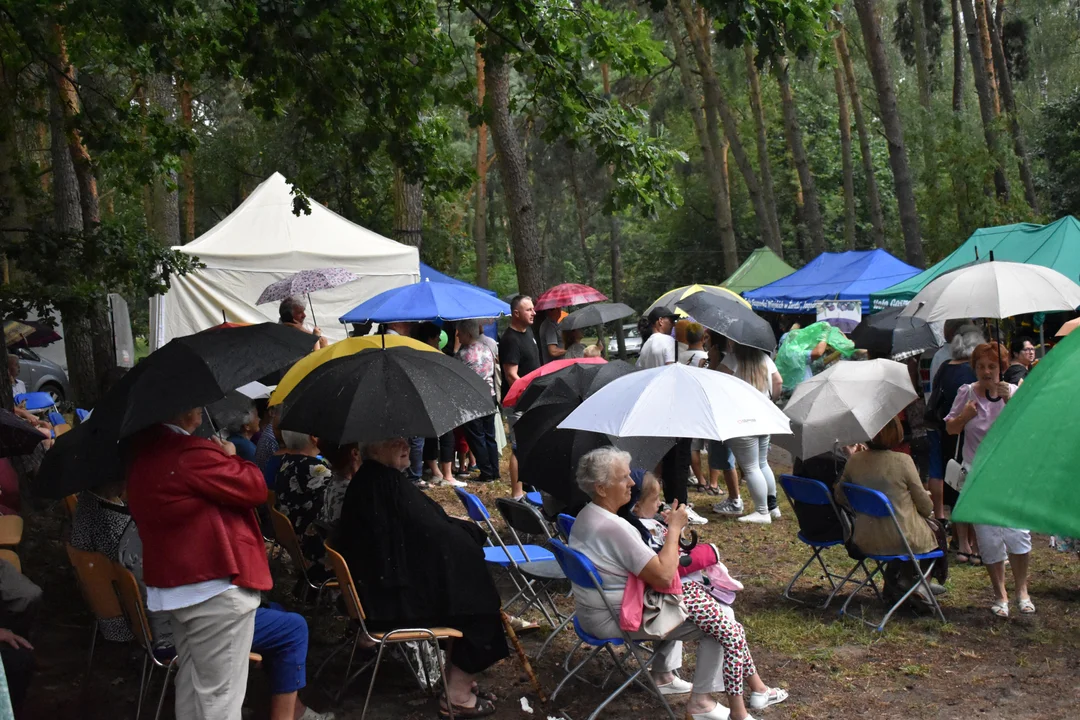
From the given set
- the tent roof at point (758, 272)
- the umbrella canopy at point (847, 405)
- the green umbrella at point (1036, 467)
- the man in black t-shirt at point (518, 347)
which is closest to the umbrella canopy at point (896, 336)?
the umbrella canopy at point (847, 405)

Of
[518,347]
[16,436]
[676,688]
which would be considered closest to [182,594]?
[16,436]

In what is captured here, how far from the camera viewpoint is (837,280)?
61.6 ft

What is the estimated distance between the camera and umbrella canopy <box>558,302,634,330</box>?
382 inches

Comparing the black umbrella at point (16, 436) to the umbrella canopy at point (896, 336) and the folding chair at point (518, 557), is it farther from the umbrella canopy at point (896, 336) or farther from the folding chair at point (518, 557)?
the umbrella canopy at point (896, 336)

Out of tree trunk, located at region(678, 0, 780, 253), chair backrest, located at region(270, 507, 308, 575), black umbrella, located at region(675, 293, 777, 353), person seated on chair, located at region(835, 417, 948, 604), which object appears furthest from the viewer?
tree trunk, located at region(678, 0, 780, 253)

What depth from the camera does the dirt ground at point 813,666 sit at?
5.00 meters

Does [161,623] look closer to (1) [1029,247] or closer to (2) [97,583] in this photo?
(2) [97,583]

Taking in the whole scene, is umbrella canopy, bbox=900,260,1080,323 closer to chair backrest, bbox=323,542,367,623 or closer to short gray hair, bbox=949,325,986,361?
short gray hair, bbox=949,325,986,361

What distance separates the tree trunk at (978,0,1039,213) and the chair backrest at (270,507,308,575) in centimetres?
1777

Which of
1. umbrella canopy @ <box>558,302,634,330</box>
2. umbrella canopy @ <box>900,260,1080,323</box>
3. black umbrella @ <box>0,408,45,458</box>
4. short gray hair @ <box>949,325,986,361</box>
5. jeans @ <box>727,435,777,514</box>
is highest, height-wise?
umbrella canopy @ <box>900,260,1080,323</box>

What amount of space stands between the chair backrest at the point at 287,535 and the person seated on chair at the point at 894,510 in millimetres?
3093

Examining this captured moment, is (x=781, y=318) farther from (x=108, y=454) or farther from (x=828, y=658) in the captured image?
(x=108, y=454)

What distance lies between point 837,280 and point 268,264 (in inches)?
400

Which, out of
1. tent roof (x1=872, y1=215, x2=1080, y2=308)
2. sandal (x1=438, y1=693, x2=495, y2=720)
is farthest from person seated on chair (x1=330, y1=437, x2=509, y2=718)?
tent roof (x1=872, y1=215, x2=1080, y2=308)
